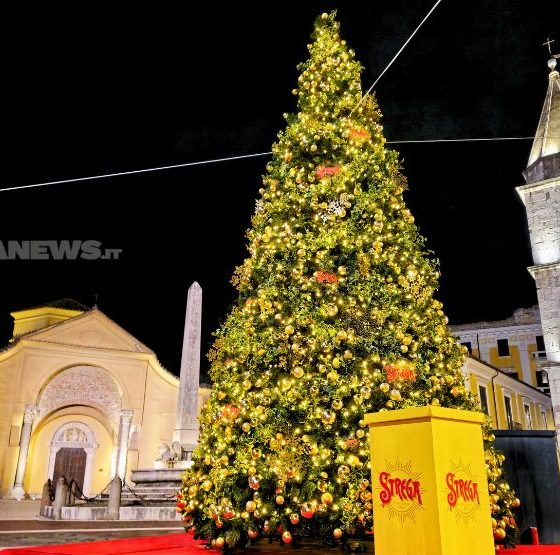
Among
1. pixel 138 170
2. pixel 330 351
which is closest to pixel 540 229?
pixel 138 170

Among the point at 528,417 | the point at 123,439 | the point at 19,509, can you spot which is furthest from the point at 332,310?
the point at 528,417

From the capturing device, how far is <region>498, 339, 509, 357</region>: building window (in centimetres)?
3563

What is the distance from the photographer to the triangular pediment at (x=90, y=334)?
83.6 feet

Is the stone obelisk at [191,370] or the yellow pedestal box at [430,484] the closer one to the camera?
the yellow pedestal box at [430,484]

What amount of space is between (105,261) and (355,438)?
24387 mm

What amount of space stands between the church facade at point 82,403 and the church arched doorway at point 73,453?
47 millimetres

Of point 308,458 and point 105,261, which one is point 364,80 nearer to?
point 308,458

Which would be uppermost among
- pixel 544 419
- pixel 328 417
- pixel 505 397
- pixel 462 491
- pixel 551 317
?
pixel 551 317

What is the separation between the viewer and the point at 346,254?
6.16m

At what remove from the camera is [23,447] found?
23344 millimetres

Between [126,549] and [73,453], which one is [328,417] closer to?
[126,549]

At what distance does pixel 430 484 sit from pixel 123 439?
25790 mm

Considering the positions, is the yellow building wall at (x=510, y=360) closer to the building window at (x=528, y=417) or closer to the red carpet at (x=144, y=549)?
the building window at (x=528, y=417)

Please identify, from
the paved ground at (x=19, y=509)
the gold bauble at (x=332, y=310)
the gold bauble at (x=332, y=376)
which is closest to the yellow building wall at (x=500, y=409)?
the paved ground at (x=19, y=509)
